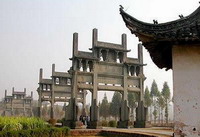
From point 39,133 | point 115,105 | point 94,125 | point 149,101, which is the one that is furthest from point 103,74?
point 115,105

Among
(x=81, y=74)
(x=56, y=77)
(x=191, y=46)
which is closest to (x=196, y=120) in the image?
(x=191, y=46)

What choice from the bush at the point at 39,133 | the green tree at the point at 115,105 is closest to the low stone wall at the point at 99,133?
the bush at the point at 39,133

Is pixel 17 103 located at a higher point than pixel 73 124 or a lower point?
higher

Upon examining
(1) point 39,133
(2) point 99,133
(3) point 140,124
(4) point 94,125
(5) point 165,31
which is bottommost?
(2) point 99,133

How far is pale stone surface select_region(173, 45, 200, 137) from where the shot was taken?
5.86 metres

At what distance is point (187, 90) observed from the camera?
6004 millimetres

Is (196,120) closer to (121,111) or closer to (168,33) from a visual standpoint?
(168,33)

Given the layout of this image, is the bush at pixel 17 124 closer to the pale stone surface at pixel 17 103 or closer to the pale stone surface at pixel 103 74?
the pale stone surface at pixel 103 74

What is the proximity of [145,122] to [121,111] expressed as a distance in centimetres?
257

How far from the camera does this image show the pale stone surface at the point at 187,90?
586 cm

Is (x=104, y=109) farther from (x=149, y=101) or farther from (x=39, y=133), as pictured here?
(x=39, y=133)

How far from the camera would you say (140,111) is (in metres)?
25.3

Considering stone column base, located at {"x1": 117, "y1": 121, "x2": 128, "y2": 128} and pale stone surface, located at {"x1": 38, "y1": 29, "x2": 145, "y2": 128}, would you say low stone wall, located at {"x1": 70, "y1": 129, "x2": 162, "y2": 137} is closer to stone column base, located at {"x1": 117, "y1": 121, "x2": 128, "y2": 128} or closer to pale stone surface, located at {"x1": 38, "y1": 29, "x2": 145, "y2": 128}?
pale stone surface, located at {"x1": 38, "y1": 29, "x2": 145, "y2": 128}

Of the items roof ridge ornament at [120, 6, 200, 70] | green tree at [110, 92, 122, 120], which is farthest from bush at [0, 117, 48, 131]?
green tree at [110, 92, 122, 120]
